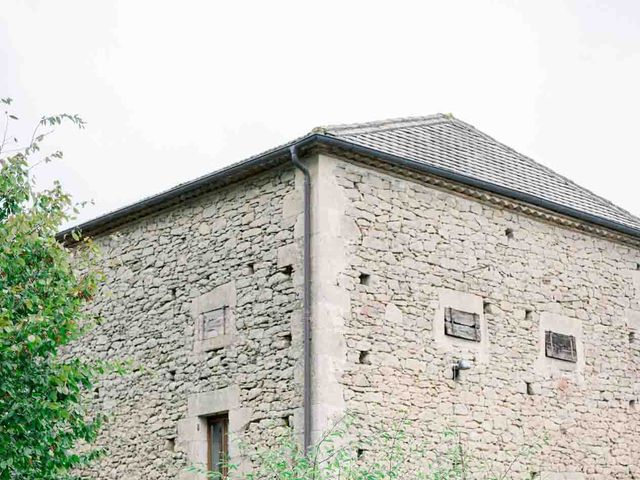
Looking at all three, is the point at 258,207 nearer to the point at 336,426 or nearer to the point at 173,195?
the point at 173,195

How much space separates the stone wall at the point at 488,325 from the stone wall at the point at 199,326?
2.38 ft

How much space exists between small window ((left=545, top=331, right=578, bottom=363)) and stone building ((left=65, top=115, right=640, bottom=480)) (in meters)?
0.02

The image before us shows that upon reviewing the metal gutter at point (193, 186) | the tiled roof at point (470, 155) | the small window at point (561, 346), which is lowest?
the small window at point (561, 346)

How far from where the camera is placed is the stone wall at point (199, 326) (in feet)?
39.5

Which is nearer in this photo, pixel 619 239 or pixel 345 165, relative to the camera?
pixel 345 165

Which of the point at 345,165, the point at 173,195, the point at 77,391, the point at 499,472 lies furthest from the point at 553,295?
the point at 77,391

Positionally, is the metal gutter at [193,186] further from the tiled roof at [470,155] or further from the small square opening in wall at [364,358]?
the small square opening in wall at [364,358]

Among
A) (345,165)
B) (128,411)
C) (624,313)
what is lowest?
(128,411)

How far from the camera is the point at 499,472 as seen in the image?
12695 millimetres

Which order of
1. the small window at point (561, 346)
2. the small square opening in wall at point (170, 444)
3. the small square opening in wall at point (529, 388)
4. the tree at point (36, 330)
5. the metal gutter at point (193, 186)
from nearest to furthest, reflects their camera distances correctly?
the tree at point (36, 330)
the metal gutter at point (193, 186)
the small square opening in wall at point (170, 444)
the small square opening in wall at point (529, 388)
the small window at point (561, 346)

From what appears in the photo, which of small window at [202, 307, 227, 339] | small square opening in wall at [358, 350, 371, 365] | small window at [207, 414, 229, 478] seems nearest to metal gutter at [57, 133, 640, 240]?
small window at [202, 307, 227, 339]

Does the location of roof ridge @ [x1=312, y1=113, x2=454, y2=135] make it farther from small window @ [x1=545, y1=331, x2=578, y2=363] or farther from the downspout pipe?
small window @ [x1=545, y1=331, x2=578, y2=363]

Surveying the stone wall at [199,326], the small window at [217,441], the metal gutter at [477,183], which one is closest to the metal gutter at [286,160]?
the metal gutter at [477,183]

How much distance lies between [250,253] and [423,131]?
3390 mm
